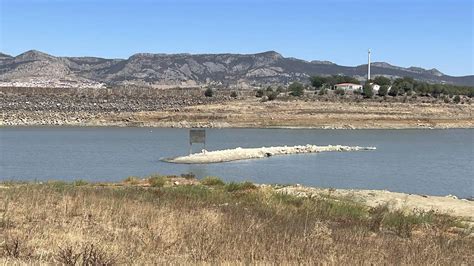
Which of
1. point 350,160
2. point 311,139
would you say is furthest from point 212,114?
point 350,160

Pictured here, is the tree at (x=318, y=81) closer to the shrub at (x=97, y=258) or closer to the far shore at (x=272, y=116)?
the far shore at (x=272, y=116)

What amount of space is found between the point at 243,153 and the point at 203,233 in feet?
125

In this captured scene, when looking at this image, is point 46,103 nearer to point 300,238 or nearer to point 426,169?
point 426,169

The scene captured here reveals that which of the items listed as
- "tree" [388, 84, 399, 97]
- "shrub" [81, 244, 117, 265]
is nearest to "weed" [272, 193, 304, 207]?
"shrub" [81, 244, 117, 265]

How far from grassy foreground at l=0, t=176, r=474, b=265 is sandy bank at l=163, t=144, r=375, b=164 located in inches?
1120

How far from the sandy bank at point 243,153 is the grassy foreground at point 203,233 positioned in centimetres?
2844

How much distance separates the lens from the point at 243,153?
4650cm

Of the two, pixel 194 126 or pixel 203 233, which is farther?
pixel 194 126

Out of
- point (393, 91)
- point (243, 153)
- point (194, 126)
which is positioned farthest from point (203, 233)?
point (393, 91)

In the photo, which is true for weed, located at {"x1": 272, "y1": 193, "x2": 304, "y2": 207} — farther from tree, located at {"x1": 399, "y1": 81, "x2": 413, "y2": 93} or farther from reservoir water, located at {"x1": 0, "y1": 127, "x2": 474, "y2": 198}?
tree, located at {"x1": 399, "y1": 81, "x2": 413, "y2": 93}

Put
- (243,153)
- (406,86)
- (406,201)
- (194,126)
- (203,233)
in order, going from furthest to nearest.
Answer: (406,86)
(194,126)
(243,153)
(406,201)
(203,233)

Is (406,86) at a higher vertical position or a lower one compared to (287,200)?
higher

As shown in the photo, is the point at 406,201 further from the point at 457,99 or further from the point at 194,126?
the point at 457,99

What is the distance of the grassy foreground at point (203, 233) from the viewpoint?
686 centimetres
